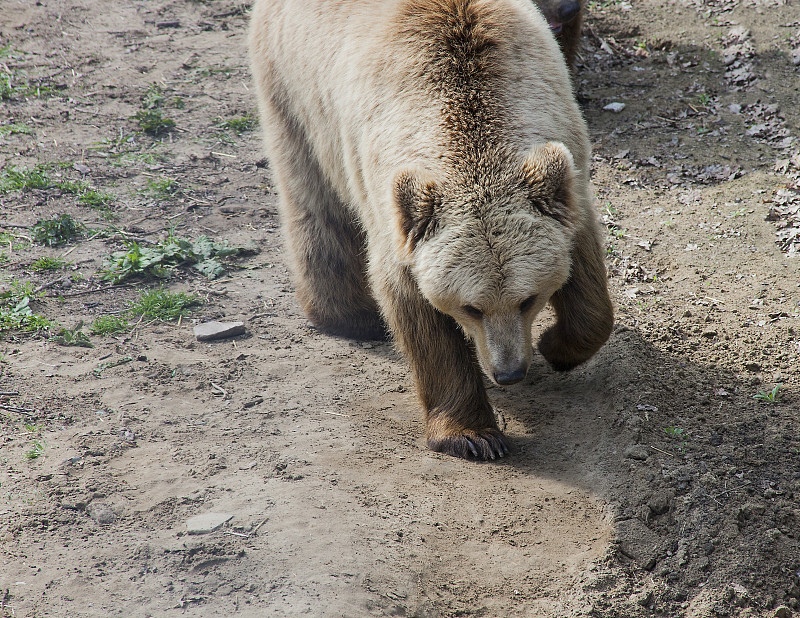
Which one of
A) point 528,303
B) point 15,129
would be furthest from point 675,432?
point 15,129

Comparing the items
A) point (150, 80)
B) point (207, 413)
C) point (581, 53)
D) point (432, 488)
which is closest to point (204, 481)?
point (207, 413)

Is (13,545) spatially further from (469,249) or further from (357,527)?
(469,249)

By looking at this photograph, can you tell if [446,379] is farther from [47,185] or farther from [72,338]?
[47,185]

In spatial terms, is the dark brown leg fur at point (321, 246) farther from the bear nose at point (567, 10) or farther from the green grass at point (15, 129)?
the green grass at point (15, 129)

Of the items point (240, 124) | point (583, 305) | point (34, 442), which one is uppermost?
point (240, 124)

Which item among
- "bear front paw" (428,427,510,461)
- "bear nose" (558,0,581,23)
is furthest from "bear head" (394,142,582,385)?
→ "bear nose" (558,0,581,23)

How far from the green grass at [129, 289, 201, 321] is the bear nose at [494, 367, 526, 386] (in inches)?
115

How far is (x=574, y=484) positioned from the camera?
410cm

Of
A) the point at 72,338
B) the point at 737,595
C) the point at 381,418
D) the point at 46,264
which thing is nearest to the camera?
the point at 737,595

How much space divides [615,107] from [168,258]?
5.04 meters

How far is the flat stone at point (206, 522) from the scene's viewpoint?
361 centimetres

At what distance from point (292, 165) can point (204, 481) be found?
2.76 meters

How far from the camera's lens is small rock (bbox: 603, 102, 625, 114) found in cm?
824

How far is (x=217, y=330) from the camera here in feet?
18.4
